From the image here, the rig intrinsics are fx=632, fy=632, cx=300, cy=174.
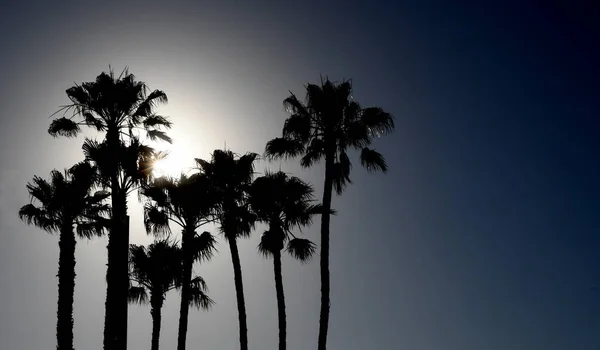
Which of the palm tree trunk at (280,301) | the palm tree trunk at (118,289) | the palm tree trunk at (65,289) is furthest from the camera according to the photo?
the palm tree trunk at (280,301)

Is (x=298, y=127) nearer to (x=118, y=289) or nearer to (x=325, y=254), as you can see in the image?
(x=325, y=254)

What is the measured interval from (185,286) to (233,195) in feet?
16.6

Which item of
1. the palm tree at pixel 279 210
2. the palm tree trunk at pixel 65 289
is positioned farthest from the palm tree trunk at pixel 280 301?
the palm tree trunk at pixel 65 289

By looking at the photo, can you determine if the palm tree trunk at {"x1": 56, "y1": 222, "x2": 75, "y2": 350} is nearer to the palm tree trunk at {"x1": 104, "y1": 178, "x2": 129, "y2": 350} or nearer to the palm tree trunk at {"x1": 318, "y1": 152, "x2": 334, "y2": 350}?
the palm tree trunk at {"x1": 104, "y1": 178, "x2": 129, "y2": 350}

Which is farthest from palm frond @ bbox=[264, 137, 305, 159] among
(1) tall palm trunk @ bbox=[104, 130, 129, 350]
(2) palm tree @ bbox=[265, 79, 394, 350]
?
(1) tall palm trunk @ bbox=[104, 130, 129, 350]

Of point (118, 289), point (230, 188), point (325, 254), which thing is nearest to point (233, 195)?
point (230, 188)

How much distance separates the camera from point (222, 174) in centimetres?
3200

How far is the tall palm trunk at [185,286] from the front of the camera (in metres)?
29.7

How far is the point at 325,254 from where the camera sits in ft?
91.8

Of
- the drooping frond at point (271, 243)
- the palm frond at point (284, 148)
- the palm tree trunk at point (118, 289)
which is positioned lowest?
the palm tree trunk at point (118, 289)

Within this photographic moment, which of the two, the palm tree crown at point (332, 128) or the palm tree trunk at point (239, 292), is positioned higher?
the palm tree crown at point (332, 128)

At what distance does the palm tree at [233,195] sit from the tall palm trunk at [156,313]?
4.30 meters

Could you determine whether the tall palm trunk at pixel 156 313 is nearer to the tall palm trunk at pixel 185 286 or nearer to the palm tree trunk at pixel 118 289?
the tall palm trunk at pixel 185 286

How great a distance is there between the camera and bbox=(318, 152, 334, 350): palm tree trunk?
88.3ft
